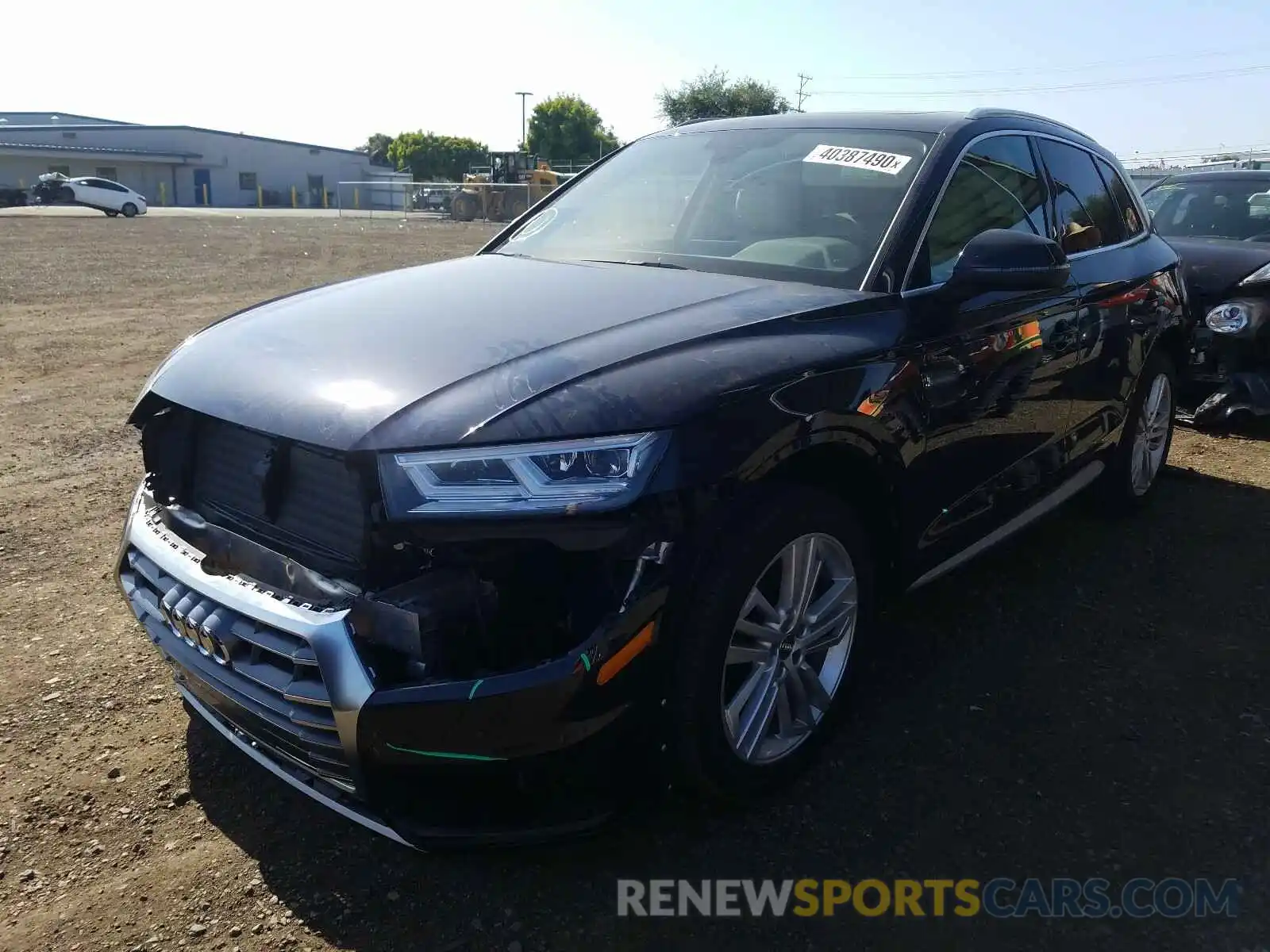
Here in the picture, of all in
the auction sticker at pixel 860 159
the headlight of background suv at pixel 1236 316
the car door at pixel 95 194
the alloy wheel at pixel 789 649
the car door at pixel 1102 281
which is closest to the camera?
the alloy wheel at pixel 789 649

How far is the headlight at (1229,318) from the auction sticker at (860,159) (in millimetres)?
4211

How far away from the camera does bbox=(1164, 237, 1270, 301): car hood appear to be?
6.42 m

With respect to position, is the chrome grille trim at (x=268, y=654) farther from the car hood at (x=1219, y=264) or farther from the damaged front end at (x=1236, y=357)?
the car hood at (x=1219, y=264)

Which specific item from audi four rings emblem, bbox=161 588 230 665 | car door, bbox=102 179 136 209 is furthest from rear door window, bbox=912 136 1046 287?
car door, bbox=102 179 136 209

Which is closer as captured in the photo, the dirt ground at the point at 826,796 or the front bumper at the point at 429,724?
the front bumper at the point at 429,724

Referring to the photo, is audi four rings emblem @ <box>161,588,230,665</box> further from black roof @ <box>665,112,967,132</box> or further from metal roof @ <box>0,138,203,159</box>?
metal roof @ <box>0,138,203,159</box>

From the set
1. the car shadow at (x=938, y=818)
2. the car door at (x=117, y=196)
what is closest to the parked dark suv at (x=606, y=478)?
the car shadow at (x=938, y=818)

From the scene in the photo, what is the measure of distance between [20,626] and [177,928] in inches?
70.2

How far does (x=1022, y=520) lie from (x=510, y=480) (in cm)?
235

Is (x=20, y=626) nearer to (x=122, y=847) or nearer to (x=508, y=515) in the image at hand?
(x=122, y=847)

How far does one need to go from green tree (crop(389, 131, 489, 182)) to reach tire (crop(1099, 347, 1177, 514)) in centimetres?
8561

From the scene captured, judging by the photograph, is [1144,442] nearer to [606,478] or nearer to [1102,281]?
[1102,281]

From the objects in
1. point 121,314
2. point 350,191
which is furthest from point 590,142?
point 121,314

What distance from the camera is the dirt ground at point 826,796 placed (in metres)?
2.28
